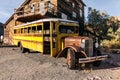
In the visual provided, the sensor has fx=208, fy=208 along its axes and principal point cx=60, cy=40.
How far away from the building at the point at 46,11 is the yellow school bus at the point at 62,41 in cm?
843

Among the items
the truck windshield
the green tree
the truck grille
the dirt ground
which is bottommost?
the dirt ground

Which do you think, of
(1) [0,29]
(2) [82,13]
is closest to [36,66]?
(2) [82,13]

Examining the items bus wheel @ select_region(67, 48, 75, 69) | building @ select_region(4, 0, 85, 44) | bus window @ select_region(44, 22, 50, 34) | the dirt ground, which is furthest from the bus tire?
building @ select_region(4, 0, 85, 44)

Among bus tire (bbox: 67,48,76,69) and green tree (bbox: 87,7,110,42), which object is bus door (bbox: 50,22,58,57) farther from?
green tree (bbox: 87,7,110,42)

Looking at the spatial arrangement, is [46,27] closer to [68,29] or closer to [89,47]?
[68,29]

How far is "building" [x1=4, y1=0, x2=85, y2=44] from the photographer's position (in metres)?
24.3

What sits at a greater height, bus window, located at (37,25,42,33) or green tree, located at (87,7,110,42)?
green tree, located at (87,7,110,42)

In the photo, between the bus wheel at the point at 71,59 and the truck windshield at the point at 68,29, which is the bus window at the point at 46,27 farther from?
the bus wheel at the point at 71,59

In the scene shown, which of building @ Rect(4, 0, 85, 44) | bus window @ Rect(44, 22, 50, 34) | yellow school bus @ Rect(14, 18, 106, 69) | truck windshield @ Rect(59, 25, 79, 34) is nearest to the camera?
yellow school bus @ Rect(14, 18, 106, 69)

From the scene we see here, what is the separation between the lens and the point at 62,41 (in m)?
12.8

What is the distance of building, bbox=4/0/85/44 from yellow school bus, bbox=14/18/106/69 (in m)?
8.43

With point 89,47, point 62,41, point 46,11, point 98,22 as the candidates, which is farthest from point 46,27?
point 98,22

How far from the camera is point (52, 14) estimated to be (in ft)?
78.9

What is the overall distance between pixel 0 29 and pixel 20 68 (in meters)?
44.4
